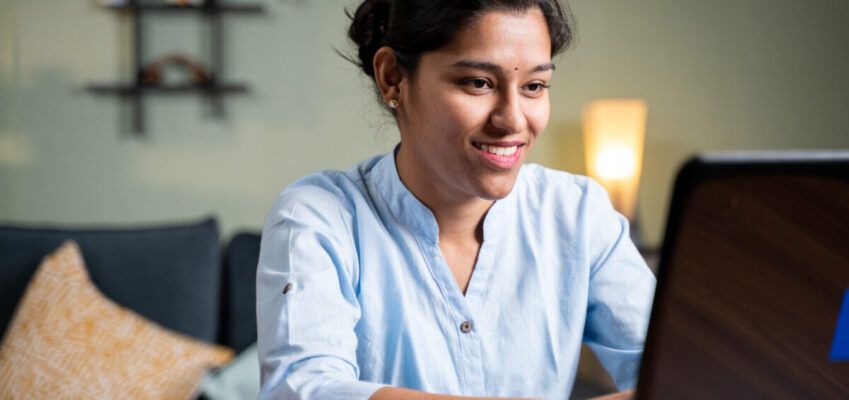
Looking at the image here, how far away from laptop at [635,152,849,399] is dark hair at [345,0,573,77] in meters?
0.69

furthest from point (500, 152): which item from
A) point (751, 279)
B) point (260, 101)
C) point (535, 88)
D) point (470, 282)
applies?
point (260, 101)

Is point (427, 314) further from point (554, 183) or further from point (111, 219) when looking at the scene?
point (111, 219)

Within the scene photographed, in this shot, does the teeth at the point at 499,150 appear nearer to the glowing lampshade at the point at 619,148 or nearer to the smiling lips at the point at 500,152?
the smiling lips at the point at 500,152

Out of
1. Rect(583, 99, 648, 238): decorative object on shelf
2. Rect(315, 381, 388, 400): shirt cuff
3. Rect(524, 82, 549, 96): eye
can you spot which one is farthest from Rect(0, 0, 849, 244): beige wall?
Rect(315, 381, 388, 400): shirt cuff

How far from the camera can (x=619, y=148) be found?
2.83 meters

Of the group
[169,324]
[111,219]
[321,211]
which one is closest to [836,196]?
[321,211]

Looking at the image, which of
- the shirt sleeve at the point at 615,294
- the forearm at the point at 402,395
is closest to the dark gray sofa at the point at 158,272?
the shirt sleeve at the point at 615,294

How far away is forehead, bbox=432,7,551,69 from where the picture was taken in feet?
3.81

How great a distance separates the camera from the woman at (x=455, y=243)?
3.79 feet

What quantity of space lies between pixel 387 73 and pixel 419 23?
13 cm

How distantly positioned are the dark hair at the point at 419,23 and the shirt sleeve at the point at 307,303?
0.80 feet

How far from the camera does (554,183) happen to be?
4.61 feet

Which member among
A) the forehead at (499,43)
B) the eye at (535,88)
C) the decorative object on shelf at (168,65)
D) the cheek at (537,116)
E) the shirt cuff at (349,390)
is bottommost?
the shirt cuff at (349,390)

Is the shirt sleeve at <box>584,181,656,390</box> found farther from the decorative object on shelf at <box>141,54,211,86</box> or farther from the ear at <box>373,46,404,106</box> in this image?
the decorative object on shelf at <box>141,54,211,86</box>
